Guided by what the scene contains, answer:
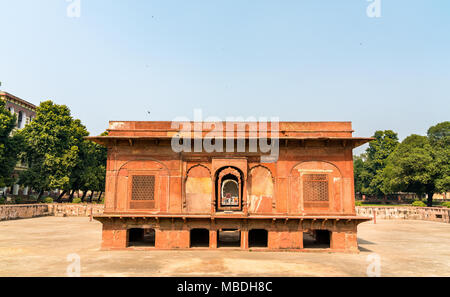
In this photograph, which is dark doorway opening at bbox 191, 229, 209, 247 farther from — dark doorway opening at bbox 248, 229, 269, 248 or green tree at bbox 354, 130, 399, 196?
green tree at bbox 354, 130, 399, 196

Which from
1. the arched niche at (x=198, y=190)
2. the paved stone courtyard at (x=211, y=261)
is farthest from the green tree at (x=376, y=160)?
the arched niche at (x=198, y=190)

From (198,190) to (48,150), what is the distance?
34480 mm

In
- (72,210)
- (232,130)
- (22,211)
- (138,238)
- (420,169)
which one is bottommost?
(72,210)

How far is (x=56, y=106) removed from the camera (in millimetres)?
45406

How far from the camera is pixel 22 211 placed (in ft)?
128

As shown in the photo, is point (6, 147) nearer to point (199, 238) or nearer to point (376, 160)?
point (199, 238)

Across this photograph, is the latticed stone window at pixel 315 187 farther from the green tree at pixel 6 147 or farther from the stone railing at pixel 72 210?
the green tree at pixel 6 147

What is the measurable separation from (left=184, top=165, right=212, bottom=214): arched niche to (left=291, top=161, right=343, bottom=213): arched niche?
16.9 ft

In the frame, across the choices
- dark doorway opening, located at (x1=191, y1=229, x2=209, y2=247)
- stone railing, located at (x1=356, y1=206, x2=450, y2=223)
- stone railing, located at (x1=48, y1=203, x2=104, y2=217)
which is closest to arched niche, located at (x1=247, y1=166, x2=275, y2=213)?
dark doorway opening, located at (x1=191, y1=229, x2=209, y2=247)

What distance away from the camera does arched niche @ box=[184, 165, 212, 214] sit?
1850cm

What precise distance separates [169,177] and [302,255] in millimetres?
8949

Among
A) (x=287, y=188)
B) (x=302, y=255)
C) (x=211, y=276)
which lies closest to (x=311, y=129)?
(x=287, y=188)

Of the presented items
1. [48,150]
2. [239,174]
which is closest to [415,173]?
[239,174]

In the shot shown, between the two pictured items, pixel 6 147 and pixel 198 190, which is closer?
pixel 198 190
